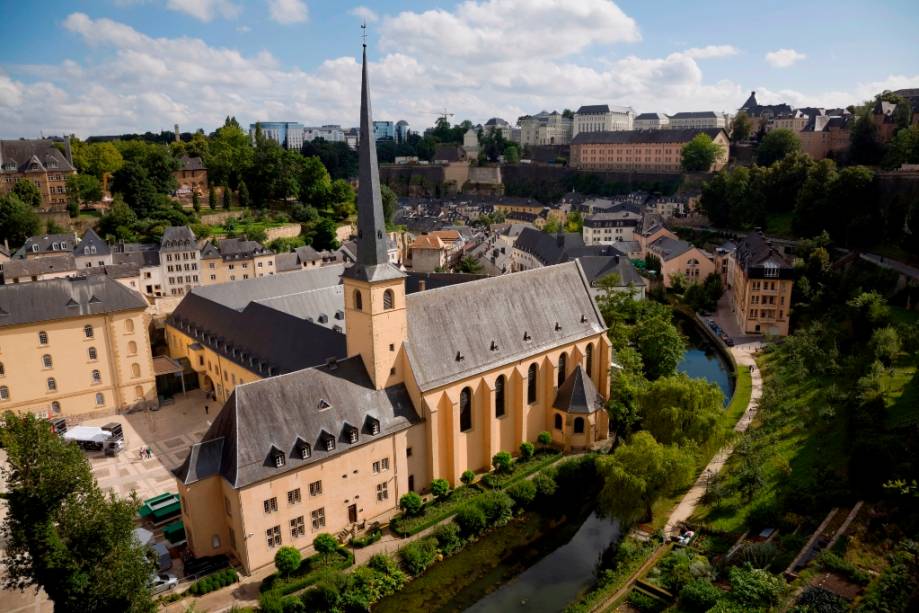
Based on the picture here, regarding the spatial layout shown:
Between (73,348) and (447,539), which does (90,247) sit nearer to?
(73,348)

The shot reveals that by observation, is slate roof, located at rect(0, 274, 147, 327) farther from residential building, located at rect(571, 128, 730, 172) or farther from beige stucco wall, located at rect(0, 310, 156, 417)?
residential building, located at rect(571, 128, 730, 172)

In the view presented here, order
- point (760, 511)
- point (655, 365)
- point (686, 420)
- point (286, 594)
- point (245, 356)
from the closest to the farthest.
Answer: point (286, 594) < point (760, 511) < point (686, 420) < point (245, 356) < point (655, 365)

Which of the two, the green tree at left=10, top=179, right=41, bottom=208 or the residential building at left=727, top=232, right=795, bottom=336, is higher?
the green tree at left=10, top=179, right=41, bottom=208

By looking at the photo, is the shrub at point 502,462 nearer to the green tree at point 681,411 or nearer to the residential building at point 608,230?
the green tree at point 681,411

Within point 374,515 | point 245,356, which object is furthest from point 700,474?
point 245,356

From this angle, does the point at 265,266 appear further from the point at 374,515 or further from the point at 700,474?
the point at 700,474

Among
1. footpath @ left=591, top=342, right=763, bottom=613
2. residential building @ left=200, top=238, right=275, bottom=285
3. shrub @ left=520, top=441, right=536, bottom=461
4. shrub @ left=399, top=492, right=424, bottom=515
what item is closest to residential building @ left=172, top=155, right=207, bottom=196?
residential building @ left=200, top=238, right=275, bottom=285

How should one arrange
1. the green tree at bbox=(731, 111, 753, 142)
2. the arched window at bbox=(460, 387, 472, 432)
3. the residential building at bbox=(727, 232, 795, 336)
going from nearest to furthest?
the arched window at bbox=(460, 387, 472, 432) → the residential building at bbox=(727, 232, 795, 336) → the green tree at bbox=(731, 111, 753, 142)

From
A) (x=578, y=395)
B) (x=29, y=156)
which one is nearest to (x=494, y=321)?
(x=578, y=395)
